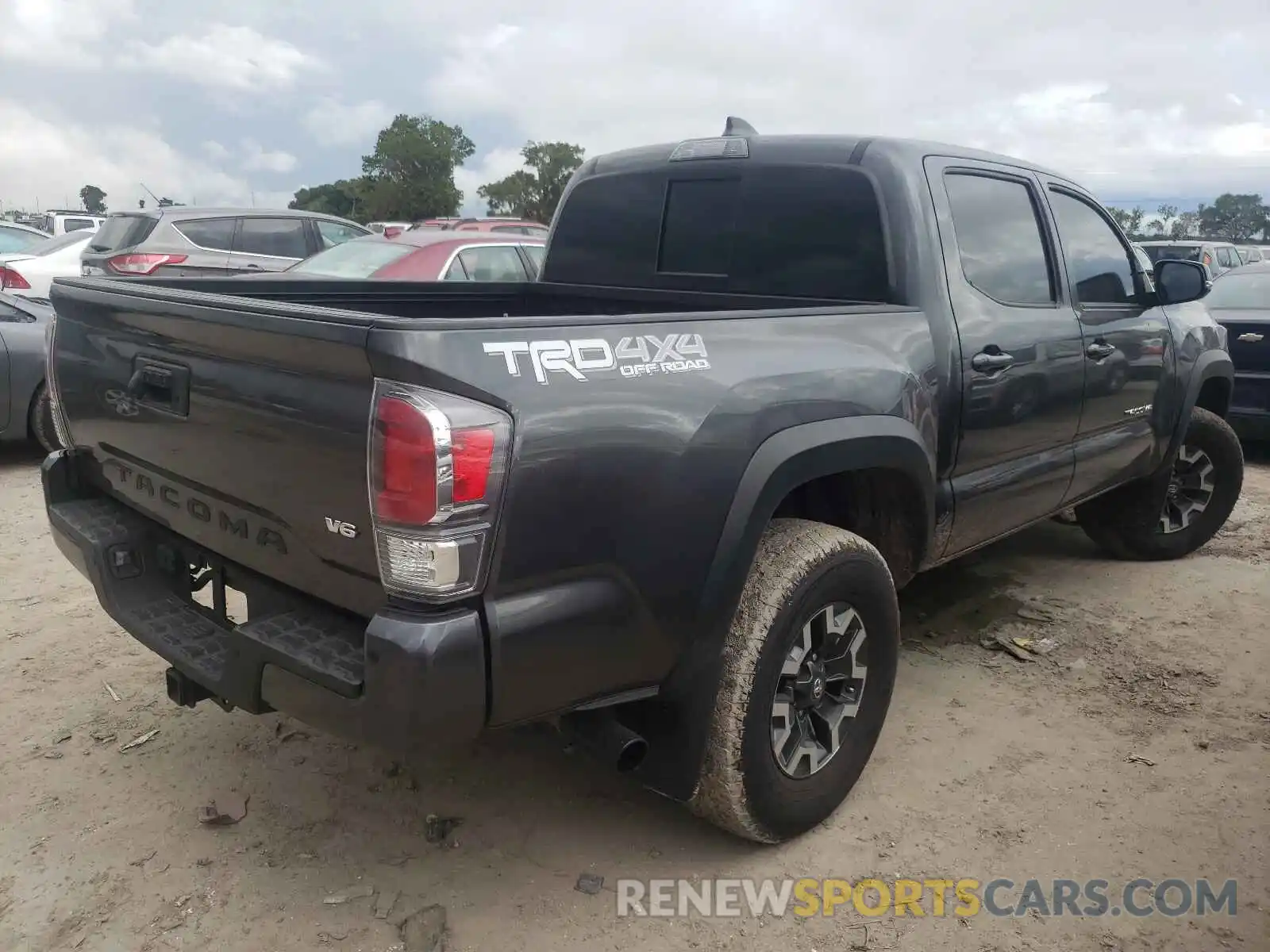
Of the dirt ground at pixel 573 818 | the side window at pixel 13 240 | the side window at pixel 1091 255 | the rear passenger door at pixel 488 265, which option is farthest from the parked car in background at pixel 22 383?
the side window at pixel 13 240

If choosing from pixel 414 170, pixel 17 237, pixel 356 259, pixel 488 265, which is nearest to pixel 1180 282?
pixel 488 265

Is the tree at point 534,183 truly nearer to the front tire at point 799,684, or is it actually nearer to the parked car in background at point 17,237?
the parked car in background at point 17,237

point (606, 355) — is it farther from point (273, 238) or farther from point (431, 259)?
point (273, 238)

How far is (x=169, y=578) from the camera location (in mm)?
2783

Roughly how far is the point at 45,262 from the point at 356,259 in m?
5.96

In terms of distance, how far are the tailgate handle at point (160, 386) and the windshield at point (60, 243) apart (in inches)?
423

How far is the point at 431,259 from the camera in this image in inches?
296

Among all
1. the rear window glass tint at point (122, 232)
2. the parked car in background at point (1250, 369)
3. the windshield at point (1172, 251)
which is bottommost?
the parked car in background at point (1250, 369)

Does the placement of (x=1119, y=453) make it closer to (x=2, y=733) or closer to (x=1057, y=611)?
(x=1057, y=611)

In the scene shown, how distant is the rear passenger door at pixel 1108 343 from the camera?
396 centimetres

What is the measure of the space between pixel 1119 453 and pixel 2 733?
14.5ft

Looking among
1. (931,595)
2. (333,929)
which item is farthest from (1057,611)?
(333,929)

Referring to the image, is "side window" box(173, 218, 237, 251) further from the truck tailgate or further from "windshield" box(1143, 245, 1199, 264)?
"windshield" box(1143, 245, 1199, 264)

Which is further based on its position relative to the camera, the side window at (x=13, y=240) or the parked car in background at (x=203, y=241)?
the side window at (x=13, y=240)
